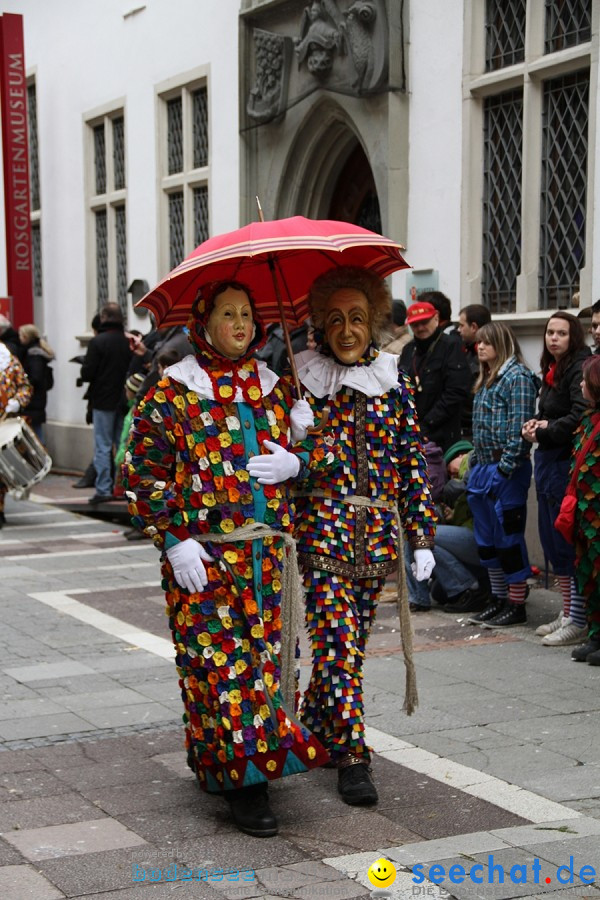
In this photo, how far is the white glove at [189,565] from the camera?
15.1 feet

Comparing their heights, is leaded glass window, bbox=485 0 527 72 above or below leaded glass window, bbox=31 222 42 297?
above

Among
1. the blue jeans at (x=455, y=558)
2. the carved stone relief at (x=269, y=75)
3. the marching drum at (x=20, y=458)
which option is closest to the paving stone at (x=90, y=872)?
the blue jeans at (x=455, y=558)

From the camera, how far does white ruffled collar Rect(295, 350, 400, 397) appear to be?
198 inches

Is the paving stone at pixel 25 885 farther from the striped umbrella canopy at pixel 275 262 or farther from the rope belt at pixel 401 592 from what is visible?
the striped umbrella canopy at pixel 275 262

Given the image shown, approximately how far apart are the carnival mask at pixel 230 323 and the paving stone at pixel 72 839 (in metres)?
1.65

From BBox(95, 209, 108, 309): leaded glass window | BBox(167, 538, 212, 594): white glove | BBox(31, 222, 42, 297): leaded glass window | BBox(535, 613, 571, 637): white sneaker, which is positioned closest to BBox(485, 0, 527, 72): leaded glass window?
BBox(535, 613, 571, 637): white sneaker

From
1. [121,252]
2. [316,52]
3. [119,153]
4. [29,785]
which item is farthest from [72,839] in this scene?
[119,153]

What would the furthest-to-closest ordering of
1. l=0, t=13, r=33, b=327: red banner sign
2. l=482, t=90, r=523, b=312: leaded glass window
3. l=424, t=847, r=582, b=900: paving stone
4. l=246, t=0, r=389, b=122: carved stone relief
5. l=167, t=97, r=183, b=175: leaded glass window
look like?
l=0, t=13, r=33, b=327: red banner sign, l=167, t=97, r=183, b=175: leaded glass window, l=246, t=0, r=389, b=122: carved stone relief, l=482, t=90, r=523, b=312: leaded glass window, l=424, t=847, r=582, b=900: paving stone

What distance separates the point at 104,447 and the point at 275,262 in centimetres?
977

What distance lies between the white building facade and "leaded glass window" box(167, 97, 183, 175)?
0.08ft

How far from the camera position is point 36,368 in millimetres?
16844

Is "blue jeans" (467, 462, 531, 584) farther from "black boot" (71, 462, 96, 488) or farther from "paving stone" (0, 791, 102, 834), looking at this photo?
"black boot" (71, 462, 96, 488)

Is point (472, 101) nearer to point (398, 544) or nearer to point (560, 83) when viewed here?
point (560, 83)

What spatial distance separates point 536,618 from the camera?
816 centimetres
